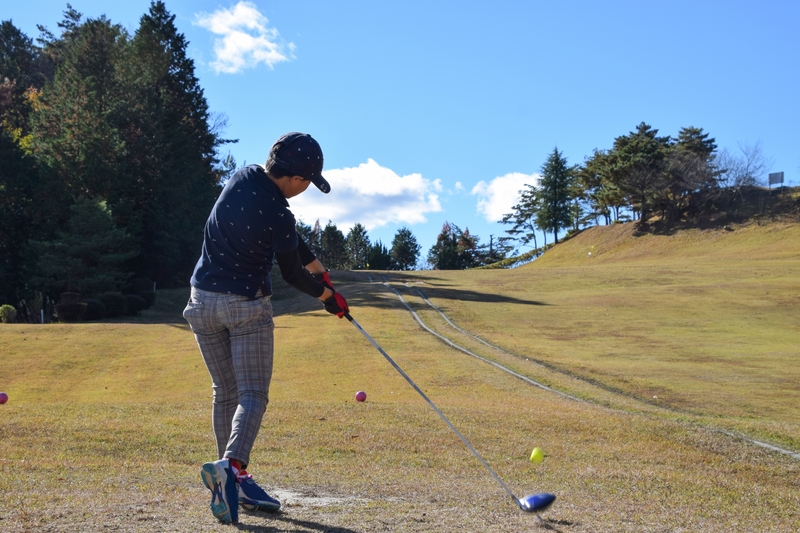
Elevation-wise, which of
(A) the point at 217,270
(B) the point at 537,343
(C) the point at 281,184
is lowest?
(B) the point at 537,343

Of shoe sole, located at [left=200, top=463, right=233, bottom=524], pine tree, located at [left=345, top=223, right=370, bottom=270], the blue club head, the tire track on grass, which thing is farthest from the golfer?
pine tree, located at [left=345, top=223, right=370, bottom=270]

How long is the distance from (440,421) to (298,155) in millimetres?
5165

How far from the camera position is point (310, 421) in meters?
8.24

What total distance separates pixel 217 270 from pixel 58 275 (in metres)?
35.1

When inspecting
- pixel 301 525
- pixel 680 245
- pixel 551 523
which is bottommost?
pixel 551 523

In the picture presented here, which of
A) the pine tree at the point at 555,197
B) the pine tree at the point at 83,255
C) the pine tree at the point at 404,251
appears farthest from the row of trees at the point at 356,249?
the pine tree at the point at 83,255

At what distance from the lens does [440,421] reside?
8.44 meters

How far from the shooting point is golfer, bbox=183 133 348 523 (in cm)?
398

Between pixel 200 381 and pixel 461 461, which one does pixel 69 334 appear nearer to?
pixel 200 381

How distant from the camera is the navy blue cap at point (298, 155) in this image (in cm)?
411

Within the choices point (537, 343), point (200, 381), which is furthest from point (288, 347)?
point (537, 343)

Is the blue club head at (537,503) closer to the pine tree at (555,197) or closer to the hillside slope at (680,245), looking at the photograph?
the hillside slope at (680,245)

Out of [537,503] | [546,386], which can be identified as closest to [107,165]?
[546,386]

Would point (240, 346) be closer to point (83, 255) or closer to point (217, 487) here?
point (217, 487)
